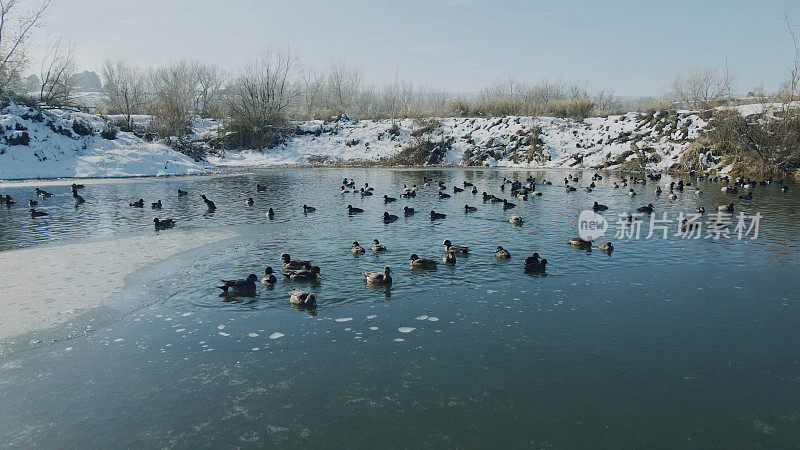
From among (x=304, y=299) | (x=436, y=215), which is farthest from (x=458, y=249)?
(x=436, y=215)

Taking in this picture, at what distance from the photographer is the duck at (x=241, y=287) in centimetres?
1370

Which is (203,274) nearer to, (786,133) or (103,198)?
(103,198)

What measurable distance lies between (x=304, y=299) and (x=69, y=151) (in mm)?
54932

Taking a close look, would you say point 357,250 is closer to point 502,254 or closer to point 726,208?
point 502,254

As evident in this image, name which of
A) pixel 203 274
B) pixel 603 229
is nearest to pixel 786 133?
pixel 603 229

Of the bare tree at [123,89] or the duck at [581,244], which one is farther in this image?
the bare tree at [123,89]

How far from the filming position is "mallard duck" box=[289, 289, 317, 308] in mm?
12625

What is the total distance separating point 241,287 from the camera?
1370cm

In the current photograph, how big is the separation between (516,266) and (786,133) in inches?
1698

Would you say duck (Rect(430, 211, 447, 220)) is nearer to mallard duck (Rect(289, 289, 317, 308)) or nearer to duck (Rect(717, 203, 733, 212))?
mallard duck (Rect(289, 289, 317, 308))

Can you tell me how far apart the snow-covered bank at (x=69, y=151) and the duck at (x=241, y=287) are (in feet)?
150

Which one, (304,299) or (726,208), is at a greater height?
(726,208)

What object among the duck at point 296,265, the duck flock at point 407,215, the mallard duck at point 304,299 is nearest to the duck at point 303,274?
the duck flock at point 407,215

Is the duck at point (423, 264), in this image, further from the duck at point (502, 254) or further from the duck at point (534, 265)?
the duck at point (534, 265)
